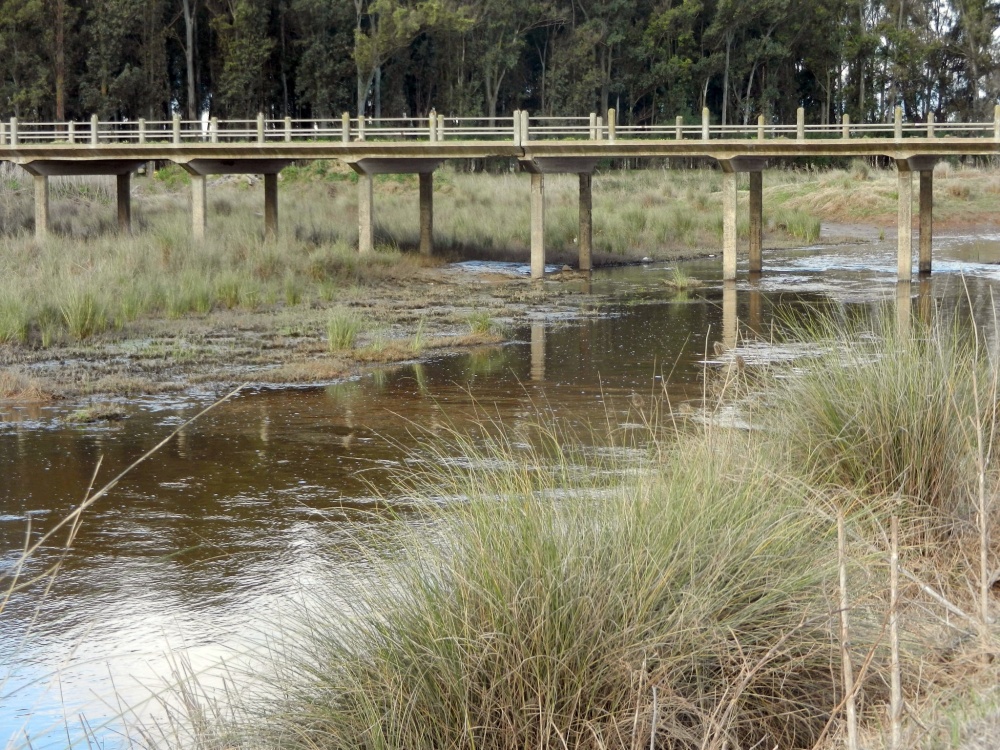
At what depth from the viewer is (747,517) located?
5.14 metres

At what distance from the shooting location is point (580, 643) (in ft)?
14.7

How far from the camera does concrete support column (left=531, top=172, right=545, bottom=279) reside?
31.0m

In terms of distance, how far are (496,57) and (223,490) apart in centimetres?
5231

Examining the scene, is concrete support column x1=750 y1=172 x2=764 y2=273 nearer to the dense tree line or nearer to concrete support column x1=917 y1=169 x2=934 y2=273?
concrete support column x1=917 y1=169 x2=934 y2=273

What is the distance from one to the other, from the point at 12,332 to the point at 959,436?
15.1 metres

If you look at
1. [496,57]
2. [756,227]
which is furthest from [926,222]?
[496,57]

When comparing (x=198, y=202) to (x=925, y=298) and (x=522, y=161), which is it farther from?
(x=925, y=298)

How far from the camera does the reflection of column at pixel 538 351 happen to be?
17234 mm

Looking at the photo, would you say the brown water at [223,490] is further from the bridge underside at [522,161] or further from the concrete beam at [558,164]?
the concrete beam at [558,164]

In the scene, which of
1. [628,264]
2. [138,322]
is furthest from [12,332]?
[628,264]

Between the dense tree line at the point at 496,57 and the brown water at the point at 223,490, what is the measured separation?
36877 millimetres

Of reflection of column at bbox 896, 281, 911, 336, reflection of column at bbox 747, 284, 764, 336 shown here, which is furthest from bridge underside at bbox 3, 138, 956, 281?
reflection of column at bbox 747, 284, 764, 336

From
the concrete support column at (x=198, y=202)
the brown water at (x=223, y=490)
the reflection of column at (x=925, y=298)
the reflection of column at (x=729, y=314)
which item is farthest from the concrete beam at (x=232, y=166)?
the reflection of column at (x=925, y=298)

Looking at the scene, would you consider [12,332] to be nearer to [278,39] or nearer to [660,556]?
[660,556]
